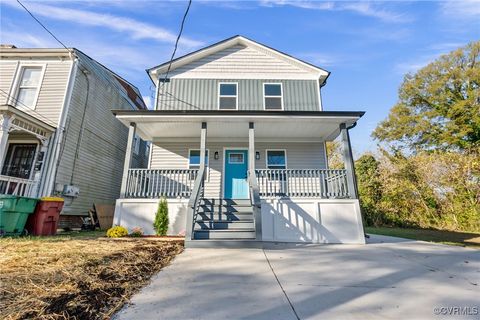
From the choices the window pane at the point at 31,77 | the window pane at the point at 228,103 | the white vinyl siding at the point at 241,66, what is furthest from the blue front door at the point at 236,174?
the window pane at the point at 31,77

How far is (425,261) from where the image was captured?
161 inches

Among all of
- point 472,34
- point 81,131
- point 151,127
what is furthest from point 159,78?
point 472,34

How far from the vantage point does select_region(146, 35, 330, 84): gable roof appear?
9656 millimetres

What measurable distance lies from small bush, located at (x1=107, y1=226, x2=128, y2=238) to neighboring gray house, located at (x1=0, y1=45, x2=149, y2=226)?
3.29m

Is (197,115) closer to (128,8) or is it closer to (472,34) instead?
(128,8)

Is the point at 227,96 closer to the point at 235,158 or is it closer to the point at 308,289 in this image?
the point at 235,158

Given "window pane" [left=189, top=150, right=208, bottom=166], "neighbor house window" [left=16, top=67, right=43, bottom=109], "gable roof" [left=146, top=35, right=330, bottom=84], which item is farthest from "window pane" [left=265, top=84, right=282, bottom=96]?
"neighbor house window" [left=16, top=67, right=43, bottom=109]

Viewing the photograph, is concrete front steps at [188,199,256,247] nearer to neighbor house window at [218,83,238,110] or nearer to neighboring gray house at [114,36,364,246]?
neighboring gray house at [114,36,364,246]

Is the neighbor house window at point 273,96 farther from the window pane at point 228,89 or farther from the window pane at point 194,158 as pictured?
the window pane at point 194,158

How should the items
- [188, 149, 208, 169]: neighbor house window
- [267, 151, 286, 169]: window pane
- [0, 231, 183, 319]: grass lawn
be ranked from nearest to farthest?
[0, 231, 183, 319]: grass lawn → [188, 149, 208, 169]: neighbor house window → [267, 151, 286, 169]: window pane

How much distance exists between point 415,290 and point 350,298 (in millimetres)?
909

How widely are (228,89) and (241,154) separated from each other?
2.89 meters

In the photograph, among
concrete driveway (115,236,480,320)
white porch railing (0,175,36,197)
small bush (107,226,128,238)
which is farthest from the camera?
white porch railing (0,175,36,197)

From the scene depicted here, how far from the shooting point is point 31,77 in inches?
351
